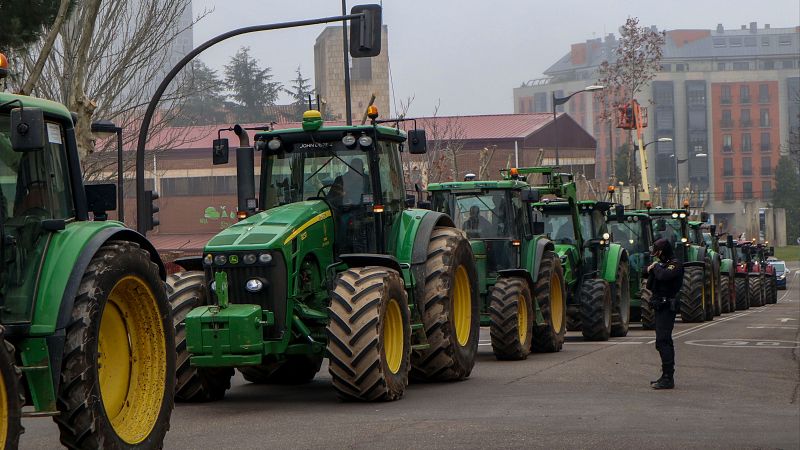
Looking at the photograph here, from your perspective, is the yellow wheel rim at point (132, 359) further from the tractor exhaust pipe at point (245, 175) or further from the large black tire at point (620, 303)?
the large black tire at point (620, 303)

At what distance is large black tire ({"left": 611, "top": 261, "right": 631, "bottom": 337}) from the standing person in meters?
9.78

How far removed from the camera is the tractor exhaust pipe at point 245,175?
14.1m

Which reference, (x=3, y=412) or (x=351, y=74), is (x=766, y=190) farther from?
(x=3, y=412)

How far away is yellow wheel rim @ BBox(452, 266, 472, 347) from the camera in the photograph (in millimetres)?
16641

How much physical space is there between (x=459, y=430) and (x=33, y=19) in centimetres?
1065

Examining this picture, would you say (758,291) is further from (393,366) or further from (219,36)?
(393,366)

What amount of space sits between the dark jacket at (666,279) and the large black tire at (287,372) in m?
3.95

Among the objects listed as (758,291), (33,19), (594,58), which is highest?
(594,58)

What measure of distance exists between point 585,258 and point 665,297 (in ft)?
33.2

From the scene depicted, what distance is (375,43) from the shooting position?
926 inches

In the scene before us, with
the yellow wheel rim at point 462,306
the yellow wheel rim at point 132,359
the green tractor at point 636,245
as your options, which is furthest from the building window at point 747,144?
the yellow wheel rim at point 132,359

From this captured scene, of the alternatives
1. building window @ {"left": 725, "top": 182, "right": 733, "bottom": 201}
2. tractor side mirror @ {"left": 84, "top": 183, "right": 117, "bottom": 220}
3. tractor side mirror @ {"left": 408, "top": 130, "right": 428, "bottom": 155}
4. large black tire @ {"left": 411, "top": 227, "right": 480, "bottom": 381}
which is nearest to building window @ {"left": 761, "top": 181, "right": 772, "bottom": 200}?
building window @ {"left": 725, "top": 182, "right": 733, "bottom": 201}

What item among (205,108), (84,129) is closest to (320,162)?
(84,129)

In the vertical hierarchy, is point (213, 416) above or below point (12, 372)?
below
